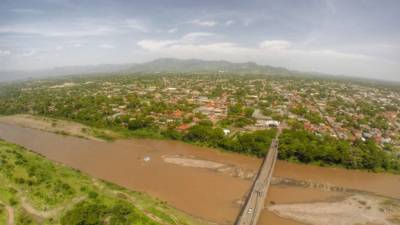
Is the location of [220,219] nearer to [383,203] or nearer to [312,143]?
[383,203]

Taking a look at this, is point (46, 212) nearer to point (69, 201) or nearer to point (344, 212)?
point (69, 201)

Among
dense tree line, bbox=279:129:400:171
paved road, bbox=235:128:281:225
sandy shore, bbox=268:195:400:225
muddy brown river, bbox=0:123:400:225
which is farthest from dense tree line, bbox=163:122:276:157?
sandy shore, bbox=268:195:400:225

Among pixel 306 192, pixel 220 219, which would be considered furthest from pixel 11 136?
pixel 306 192

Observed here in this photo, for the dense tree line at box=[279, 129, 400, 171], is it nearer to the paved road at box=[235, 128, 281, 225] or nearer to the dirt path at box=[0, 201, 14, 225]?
the paved road at box=[235, 128, 281, 225]

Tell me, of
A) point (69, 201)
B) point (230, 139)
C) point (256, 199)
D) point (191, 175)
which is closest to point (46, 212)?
point (69, 201)

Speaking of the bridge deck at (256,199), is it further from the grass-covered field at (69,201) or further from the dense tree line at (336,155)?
the dense tree line at (336,155)
